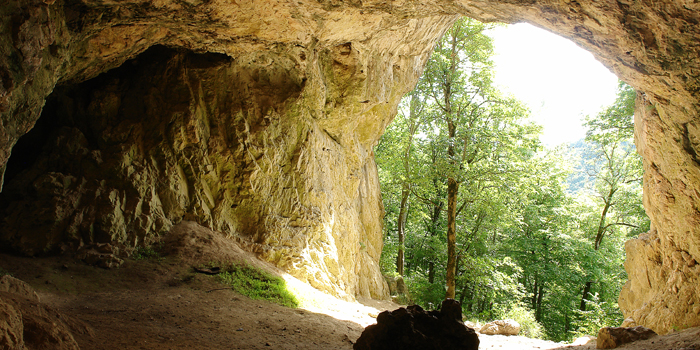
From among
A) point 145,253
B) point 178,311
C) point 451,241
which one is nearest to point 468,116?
point 451,241

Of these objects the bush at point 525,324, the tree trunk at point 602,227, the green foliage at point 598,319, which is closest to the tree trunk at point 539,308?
the tree trunk at point 602,227

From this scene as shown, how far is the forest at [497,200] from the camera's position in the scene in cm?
1416

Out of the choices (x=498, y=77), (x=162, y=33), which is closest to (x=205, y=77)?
(x=162, y=33)

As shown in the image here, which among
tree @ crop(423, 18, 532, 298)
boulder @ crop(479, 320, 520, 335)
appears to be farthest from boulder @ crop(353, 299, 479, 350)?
tree @ crop(423, 18, 532, 298)

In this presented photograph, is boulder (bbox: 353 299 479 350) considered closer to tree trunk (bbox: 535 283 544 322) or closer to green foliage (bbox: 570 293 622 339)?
green foliage (bbox: 570 293 622 339)

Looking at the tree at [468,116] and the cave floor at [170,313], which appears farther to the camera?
the tree at [468,116]

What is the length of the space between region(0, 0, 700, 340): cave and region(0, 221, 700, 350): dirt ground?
0.70 metres

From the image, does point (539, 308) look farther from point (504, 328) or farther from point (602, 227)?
point (504, 328)

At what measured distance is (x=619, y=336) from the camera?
5.66 meters

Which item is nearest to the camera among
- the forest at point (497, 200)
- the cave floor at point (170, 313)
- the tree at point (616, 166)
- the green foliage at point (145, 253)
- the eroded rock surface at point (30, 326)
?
the eroded rock surface at point (30, 326)

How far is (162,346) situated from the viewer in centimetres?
428

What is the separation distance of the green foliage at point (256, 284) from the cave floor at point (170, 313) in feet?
0.95

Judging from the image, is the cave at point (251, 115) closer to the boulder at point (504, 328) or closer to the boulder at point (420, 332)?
the boulder at point (504, 328)

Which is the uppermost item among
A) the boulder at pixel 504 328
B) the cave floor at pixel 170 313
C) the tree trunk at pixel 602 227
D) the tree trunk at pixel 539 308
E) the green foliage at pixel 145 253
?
the tree trunk at pixel 602 227
